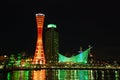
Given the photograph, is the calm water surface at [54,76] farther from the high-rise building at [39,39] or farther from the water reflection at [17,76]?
the high-rise building at [39,39]

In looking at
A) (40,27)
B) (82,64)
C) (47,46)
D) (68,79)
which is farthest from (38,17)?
(47,46)

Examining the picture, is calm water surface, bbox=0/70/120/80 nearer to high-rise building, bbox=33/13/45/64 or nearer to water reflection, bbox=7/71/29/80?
water reflection, bbox=7/71/29/80

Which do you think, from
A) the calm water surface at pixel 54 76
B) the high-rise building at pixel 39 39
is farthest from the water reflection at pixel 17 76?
the high-rise building at pixel 39 39

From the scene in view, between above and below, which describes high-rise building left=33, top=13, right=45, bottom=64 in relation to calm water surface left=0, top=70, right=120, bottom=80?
above

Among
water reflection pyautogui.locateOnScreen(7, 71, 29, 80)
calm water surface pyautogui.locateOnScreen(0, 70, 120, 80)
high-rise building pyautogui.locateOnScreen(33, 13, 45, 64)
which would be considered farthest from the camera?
high-rise building pyautogui.locateOnScreen(33, 13, 45, 64)

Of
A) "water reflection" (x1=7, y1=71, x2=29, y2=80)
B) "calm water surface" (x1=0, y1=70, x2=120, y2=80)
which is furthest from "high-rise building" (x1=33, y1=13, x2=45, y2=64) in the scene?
"water reflection" (x1=7, y1=71, x2=29, y2=80)

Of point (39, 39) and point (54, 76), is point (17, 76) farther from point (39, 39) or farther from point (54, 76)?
point (39, 39)

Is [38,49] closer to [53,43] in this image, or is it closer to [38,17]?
[38,17]

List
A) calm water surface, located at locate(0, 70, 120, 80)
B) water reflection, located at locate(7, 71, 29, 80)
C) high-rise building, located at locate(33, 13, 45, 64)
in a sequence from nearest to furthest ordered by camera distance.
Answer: water reflection, located at locate(7, 71, 29, 80) → calm water surface, located at locate(0, 70, 120, 80) → high-rise building, located at locate(33, 13, 45, 64)

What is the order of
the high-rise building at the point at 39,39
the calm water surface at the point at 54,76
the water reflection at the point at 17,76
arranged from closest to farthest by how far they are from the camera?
the water reflection at the point at 17,76, the calm water surface at the point at 54,76, the high-rise building at the point at 39,39

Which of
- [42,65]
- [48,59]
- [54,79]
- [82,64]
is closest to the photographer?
[54,79]

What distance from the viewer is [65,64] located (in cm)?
8919

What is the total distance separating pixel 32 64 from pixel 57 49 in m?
29.2

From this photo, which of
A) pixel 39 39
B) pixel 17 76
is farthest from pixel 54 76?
pixel 39 39
